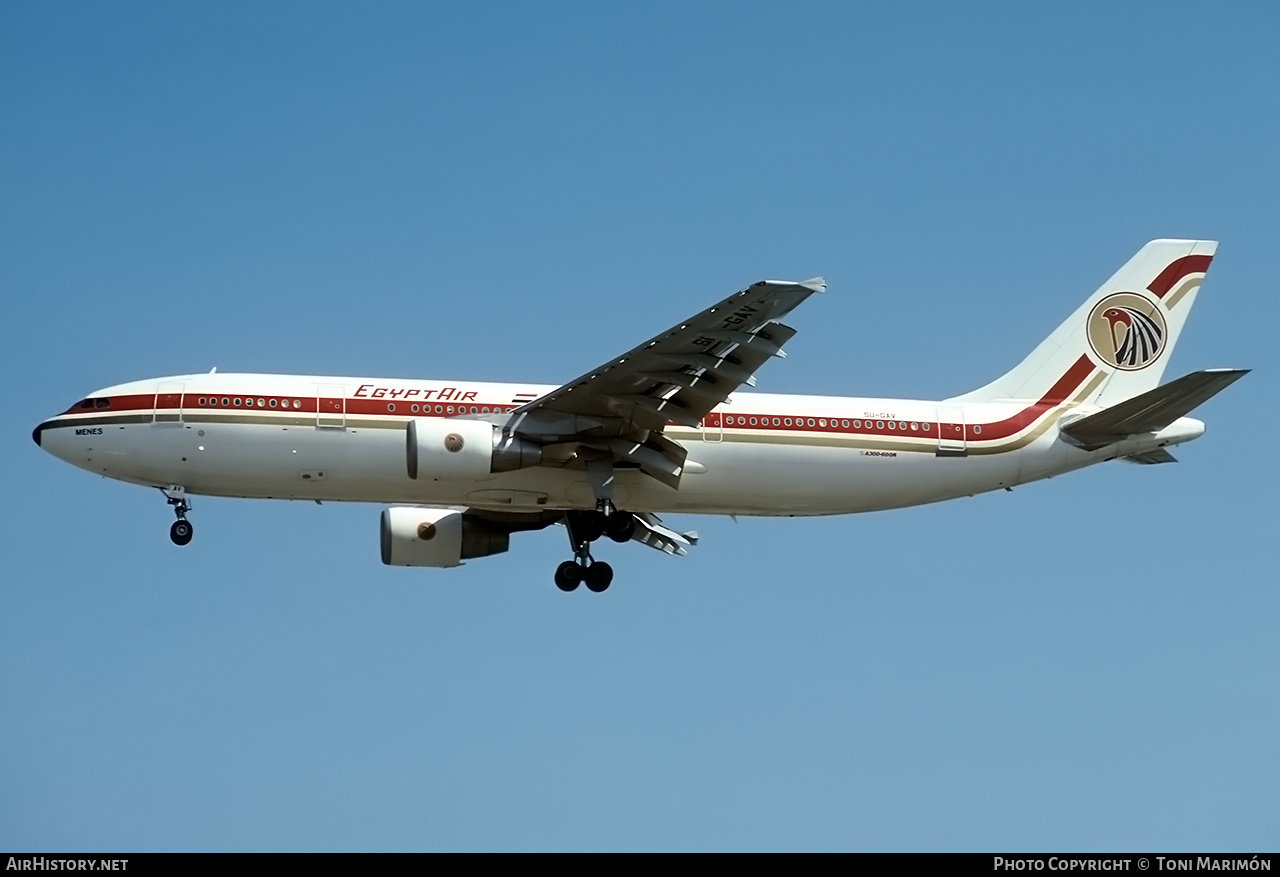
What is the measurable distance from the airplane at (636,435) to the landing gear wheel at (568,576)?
0.03m

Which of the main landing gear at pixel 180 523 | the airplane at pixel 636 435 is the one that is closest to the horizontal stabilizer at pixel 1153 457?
the airplane at pixel 636 435

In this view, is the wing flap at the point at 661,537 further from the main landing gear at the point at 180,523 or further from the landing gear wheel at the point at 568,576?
the main landing gear at the point at 180,523

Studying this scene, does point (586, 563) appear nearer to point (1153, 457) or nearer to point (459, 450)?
point (459, 450)

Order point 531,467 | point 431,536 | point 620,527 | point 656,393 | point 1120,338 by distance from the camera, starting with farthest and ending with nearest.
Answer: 1. point 431,536
2. point 1120,338
3. point 620,527
4. point 531,467
5. point 656,393

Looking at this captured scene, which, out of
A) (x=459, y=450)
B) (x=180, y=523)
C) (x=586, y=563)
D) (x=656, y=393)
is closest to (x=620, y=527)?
(x=586, y=563)

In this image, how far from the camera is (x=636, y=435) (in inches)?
1634

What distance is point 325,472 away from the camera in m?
40.6

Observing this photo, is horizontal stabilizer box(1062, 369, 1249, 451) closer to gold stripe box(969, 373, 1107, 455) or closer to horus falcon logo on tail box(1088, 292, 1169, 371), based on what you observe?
gold stripe box(969, 373, 1107, 455)

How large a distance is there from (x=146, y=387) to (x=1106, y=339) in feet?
76.3

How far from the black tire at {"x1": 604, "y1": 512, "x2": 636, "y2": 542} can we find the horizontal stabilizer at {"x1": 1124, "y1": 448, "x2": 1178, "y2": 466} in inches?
466

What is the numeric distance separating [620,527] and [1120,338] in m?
13.5

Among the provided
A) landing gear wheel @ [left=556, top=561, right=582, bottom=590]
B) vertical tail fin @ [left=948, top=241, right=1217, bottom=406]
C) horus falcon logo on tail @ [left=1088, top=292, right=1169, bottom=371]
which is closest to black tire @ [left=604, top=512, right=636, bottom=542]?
landing gear wheel @ [left=556, top=561, right=582, bottom=590]
